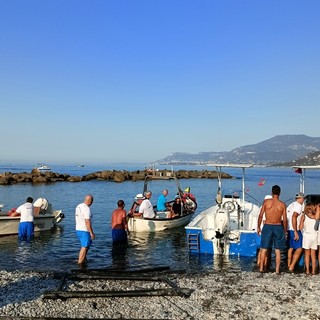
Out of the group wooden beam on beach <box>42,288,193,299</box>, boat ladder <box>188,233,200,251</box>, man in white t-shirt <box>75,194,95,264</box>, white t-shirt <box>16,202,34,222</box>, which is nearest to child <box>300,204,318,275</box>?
wooden beam on beach <box>42,288,193,299</box>

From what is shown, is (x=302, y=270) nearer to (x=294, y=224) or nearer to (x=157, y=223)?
(x=294, y=224)

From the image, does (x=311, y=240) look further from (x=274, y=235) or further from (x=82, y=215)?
(x=82, y=215)

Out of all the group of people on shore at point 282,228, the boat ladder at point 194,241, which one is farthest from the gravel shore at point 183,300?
the boat ladder at point 194,241

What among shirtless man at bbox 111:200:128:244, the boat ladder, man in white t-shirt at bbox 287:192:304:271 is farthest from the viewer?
shirtless man at bbox 111:200:128:244

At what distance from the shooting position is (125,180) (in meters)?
75.1

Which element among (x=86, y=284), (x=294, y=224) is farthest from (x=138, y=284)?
(x=294, y=224)

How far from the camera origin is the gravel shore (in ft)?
23.5

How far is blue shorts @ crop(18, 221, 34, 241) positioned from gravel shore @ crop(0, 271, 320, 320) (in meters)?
7.10

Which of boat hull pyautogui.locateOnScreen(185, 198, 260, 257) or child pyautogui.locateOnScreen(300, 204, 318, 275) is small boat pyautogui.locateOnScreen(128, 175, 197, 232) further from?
child pyautogui.locateOnScreen(300, 204, 318, 275)

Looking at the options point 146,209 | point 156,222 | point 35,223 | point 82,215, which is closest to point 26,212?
point 35,223

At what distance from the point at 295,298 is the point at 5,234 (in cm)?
1347

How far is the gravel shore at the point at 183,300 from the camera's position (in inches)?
282

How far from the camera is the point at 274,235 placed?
33.9 ft

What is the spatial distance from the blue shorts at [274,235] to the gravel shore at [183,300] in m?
0.87
